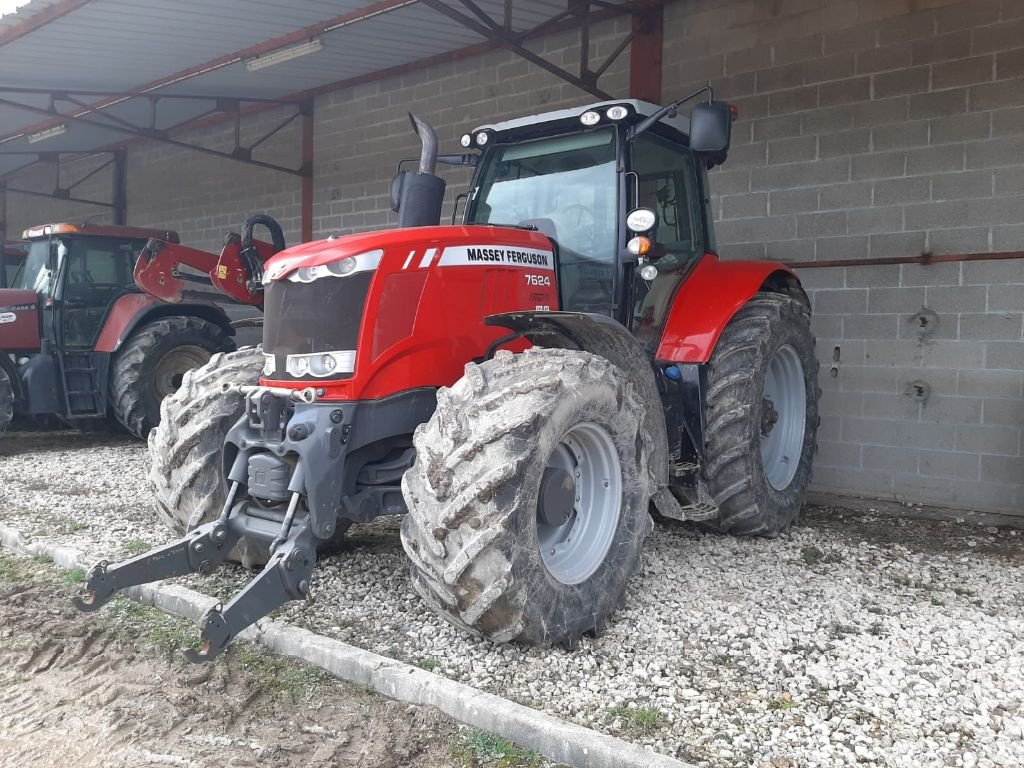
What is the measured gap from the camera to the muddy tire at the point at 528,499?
3.00m

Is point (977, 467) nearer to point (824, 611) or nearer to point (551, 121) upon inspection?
point (824, 611)

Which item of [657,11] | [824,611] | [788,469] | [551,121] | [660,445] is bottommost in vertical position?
[824,611]

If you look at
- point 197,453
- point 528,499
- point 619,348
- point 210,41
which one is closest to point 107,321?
point 210,41

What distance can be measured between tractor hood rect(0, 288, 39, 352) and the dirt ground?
5.67 m

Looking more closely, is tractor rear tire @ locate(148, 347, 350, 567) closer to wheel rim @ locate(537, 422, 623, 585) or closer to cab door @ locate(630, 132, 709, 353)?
wheel rim @ locate(537, 422, 623, 585)

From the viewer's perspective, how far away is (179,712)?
117 inches

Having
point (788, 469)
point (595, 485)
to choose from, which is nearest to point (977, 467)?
point (788, 469)

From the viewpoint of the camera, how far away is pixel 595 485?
372cm

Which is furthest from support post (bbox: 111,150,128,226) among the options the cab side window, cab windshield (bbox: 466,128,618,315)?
the cab side window

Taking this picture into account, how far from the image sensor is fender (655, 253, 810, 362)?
15.0ft

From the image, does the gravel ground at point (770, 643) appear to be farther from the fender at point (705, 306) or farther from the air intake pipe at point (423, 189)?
the air intake pipe at point (423, 189)

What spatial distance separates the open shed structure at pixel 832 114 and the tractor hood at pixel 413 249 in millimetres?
3508

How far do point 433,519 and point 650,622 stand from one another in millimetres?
1271

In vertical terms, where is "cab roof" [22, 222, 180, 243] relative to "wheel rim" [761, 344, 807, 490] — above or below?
above
